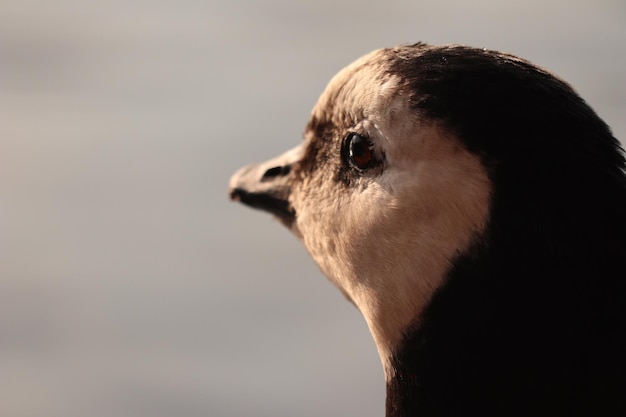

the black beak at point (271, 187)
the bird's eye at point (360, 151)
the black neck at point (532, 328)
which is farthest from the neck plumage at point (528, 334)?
the black beak at point (271, 187)

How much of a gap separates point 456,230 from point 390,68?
400mm

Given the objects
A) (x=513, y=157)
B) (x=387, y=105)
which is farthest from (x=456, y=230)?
(x=387, y=105)

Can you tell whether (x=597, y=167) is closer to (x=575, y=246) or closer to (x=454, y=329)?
(x=575, y=246)

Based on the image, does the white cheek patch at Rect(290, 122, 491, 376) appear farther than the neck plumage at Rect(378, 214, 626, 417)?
Yes

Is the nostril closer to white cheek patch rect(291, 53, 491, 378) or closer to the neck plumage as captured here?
white cheek patch rect(291, 53, 491, 378)

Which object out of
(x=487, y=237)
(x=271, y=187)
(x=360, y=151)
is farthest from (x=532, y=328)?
(x=271, y=187)

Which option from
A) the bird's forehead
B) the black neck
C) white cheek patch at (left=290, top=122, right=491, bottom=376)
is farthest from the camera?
the bird's forehead

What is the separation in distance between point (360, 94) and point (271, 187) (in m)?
0.50

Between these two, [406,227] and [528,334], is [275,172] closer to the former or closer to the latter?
[406,227]

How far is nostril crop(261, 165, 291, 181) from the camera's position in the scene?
304cm

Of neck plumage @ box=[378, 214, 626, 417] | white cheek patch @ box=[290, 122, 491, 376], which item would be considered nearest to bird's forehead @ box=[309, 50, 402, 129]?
white cheek patch @ box=[290, 122, 491, 376]

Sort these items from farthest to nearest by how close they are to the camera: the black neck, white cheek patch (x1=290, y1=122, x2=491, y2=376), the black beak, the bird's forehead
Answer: the black beak → the bird's forehead → white cheek patch (x1=290, y1=122, x2=491, y2=376) → the black neck

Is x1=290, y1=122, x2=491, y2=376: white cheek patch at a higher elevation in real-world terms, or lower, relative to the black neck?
higher

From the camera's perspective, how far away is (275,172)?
3.09 meters
